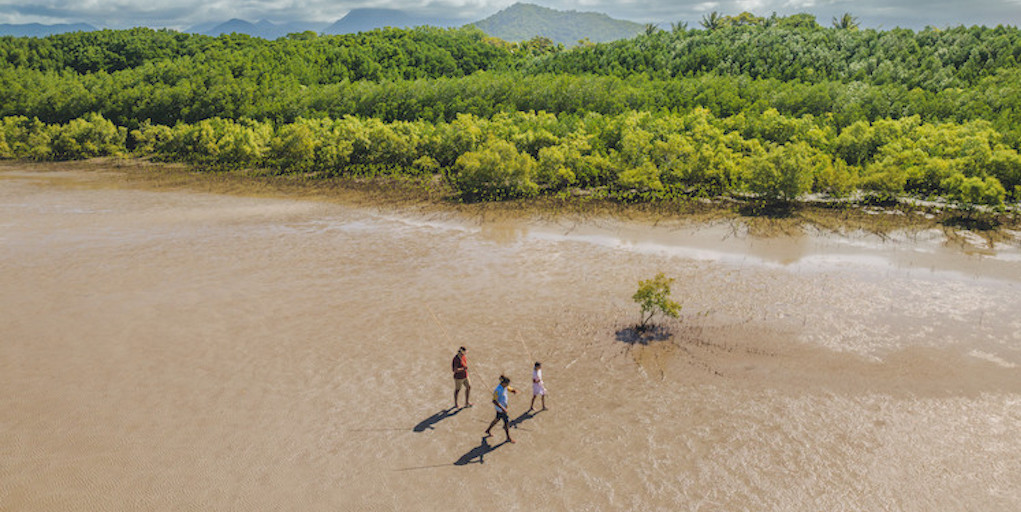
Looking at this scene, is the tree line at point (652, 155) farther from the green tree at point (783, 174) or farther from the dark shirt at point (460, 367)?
the dark shirt at point (460, 367)

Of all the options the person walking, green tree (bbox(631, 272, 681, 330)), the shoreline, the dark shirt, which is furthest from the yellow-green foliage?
the dark shirt

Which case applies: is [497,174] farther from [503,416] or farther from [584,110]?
[503,416]

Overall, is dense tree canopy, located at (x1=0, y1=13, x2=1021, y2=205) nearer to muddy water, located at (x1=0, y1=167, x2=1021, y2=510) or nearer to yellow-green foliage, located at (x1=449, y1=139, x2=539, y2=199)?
yellow-green foliage, located at (x1=449, y1=139, x2=539, y2=199)

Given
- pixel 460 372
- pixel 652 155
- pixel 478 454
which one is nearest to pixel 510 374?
pixel 460 372

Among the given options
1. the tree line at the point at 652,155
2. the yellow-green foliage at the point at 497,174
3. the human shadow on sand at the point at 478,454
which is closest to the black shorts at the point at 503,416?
the human shadow on sand at the point at 478,454

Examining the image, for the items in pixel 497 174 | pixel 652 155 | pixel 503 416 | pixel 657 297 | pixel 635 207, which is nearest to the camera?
pixel 503 416

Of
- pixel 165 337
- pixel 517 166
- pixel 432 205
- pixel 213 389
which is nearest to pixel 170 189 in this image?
pixel 432 205
